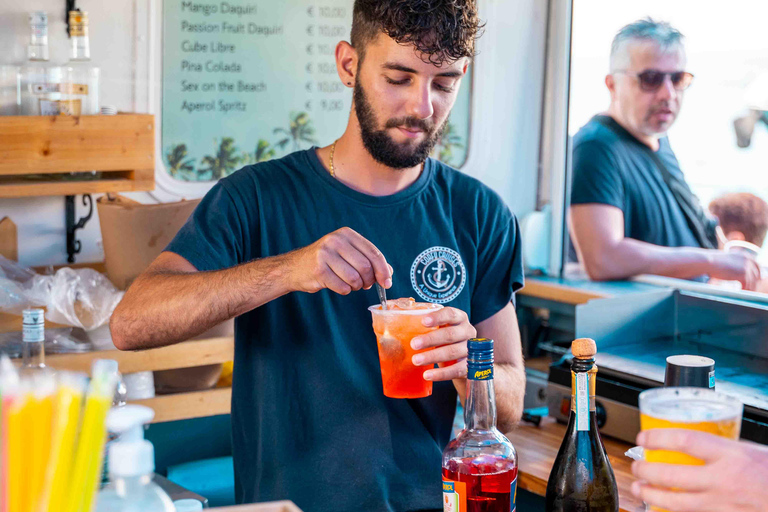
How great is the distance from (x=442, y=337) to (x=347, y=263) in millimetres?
185

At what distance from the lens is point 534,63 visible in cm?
321

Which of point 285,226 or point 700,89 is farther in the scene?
point 700,89

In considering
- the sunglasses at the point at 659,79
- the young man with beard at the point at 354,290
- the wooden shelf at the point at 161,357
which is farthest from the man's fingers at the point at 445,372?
the sunglasses at the point at 659,79

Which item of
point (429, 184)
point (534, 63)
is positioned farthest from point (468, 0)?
point (534, 63)

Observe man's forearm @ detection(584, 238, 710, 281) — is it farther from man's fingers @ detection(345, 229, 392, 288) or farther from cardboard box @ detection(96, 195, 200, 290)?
man's fingers @ detection(345, 229, 392, 288)

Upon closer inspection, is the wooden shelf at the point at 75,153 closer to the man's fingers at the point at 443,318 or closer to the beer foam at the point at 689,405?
the man's fingers at the point at 443,318

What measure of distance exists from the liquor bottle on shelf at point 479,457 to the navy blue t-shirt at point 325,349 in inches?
15.4

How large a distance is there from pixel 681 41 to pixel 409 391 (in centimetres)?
202

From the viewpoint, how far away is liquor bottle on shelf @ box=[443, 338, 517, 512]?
107 cm

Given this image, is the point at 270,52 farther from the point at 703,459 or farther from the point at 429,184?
the point at 703,459

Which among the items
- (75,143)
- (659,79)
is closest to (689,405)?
(75,143)

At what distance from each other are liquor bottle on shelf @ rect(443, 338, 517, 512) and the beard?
585mm

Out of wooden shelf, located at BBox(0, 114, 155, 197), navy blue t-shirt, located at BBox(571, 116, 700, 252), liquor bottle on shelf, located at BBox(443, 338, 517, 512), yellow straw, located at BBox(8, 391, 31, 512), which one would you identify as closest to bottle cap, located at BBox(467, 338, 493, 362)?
liquor bottle on shelf, located at BBox(443, 338, 517, 512)

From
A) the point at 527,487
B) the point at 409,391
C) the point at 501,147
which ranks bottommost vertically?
the point at 527,487
